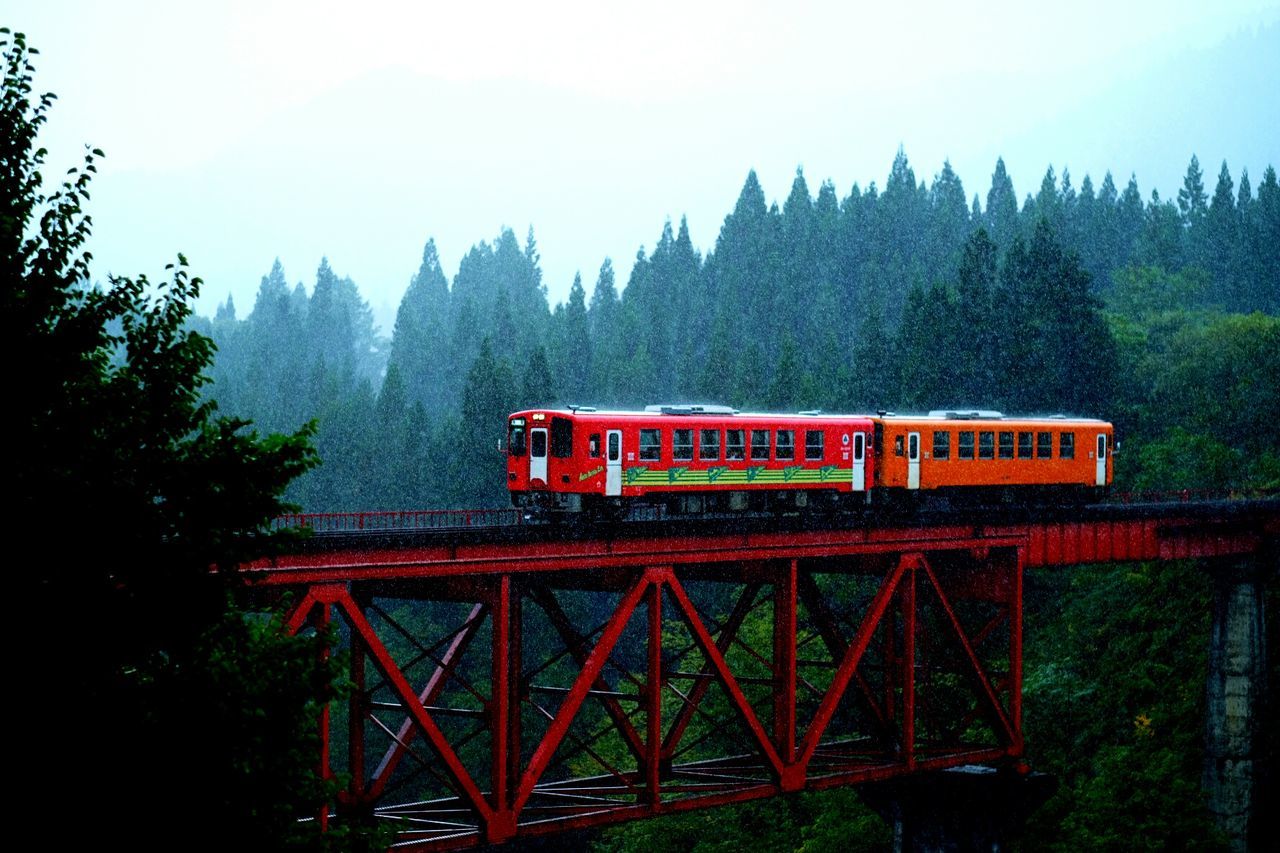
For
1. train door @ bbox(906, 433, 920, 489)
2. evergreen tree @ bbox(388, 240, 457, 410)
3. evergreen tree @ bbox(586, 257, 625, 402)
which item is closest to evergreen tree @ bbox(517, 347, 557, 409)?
evergreen tree @ bbox(586, 257, 625, 402)

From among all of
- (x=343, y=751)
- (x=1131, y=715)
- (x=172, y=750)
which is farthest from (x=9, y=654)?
(x=343, y=751)

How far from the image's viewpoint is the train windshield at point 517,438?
3625cm

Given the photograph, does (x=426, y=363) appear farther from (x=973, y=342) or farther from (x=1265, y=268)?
(x=973, y=342)

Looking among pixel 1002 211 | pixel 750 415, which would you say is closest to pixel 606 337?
pixel 1002 211

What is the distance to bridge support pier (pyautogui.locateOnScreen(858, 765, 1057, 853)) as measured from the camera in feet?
118

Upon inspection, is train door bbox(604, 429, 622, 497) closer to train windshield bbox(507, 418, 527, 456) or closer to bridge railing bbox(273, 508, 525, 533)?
bridge railing bbox(273, 508, 525, 533)

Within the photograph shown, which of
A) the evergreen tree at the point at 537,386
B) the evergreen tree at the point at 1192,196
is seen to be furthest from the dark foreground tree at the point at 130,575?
the evergreen tree at the point at 1192,196

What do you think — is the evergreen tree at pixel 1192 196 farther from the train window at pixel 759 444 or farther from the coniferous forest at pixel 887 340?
the train window at pixel 759 444

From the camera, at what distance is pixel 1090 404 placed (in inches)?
3472

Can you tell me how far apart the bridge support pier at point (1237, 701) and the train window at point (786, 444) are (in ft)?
59.2

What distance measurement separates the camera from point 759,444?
37438mm

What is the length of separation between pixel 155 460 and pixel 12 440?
1677 mm

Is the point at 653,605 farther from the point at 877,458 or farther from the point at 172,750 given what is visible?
the point at 877,458

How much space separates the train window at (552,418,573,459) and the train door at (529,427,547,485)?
0.39m
